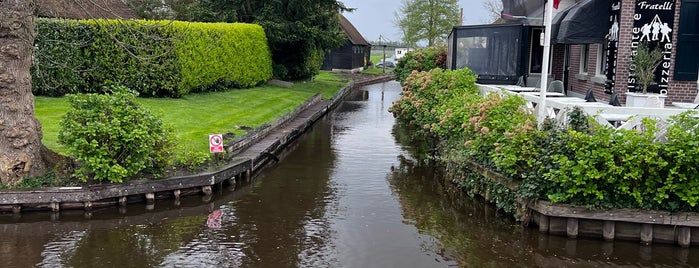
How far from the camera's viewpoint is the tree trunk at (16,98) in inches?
411

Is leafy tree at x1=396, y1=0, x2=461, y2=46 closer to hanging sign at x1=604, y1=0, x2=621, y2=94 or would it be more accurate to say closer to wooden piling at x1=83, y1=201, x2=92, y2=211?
hanging sign at x1=604, y1=0, x2=621, y2=94

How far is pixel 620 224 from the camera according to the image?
9430 mm

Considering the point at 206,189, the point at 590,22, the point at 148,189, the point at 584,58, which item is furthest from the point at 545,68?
the point at 584,58

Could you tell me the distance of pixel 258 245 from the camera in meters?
9.06

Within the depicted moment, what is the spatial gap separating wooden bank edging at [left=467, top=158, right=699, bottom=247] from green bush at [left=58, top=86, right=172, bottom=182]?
21.6 ft

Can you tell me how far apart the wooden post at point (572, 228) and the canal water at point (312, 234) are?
119 millimetres

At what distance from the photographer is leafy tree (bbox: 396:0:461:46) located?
6216 centimetres

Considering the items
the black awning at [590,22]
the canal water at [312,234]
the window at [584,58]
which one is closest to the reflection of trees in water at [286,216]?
the canal water at [312,234]

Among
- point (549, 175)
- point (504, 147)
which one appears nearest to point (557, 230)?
point (549, 175)

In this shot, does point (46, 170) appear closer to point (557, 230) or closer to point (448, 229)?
point (448, 229)

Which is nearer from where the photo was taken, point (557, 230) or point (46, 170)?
point (557, 230)

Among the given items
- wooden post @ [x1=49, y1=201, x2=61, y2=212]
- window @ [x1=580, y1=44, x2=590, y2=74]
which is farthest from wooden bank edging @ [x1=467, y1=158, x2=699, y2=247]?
window @ [x1=580, y1=44, x2=590, y2=74]

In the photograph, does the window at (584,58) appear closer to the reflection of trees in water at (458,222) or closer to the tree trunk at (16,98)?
the reflection of trees in water at (458,222)

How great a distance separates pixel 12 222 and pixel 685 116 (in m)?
10.4
